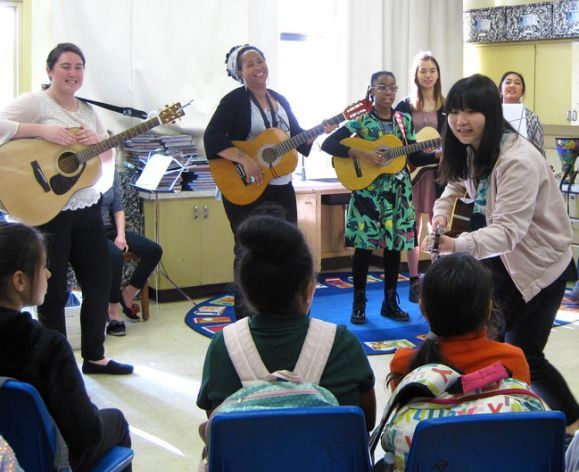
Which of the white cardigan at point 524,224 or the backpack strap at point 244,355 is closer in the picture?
the backpack strap at point 244,355

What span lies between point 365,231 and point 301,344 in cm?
289

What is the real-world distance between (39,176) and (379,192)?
191 cm

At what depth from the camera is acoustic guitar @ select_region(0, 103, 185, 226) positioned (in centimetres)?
350

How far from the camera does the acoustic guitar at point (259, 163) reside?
13.6 feet

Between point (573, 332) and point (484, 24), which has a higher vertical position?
point (484, 24)

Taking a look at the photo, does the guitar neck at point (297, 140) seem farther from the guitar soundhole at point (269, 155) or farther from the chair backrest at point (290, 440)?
the chair backrest at point (290, 440)

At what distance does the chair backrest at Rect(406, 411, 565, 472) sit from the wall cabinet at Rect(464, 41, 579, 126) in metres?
5.19

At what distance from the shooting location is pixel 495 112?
249 cm

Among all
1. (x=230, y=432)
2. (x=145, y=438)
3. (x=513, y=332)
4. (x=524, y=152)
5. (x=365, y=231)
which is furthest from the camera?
(x=365, y=231)

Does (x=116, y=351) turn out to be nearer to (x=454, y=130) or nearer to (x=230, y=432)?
(x=454, y=130)

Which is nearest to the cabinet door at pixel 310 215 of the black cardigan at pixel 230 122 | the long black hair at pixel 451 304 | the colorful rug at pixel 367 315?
the colorful rug at pixel 367 315

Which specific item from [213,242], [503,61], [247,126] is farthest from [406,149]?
[503,61]

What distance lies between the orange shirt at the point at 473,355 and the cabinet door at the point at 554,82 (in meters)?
4.88

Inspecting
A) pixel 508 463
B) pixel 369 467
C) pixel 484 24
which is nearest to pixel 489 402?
pixel 508 463
